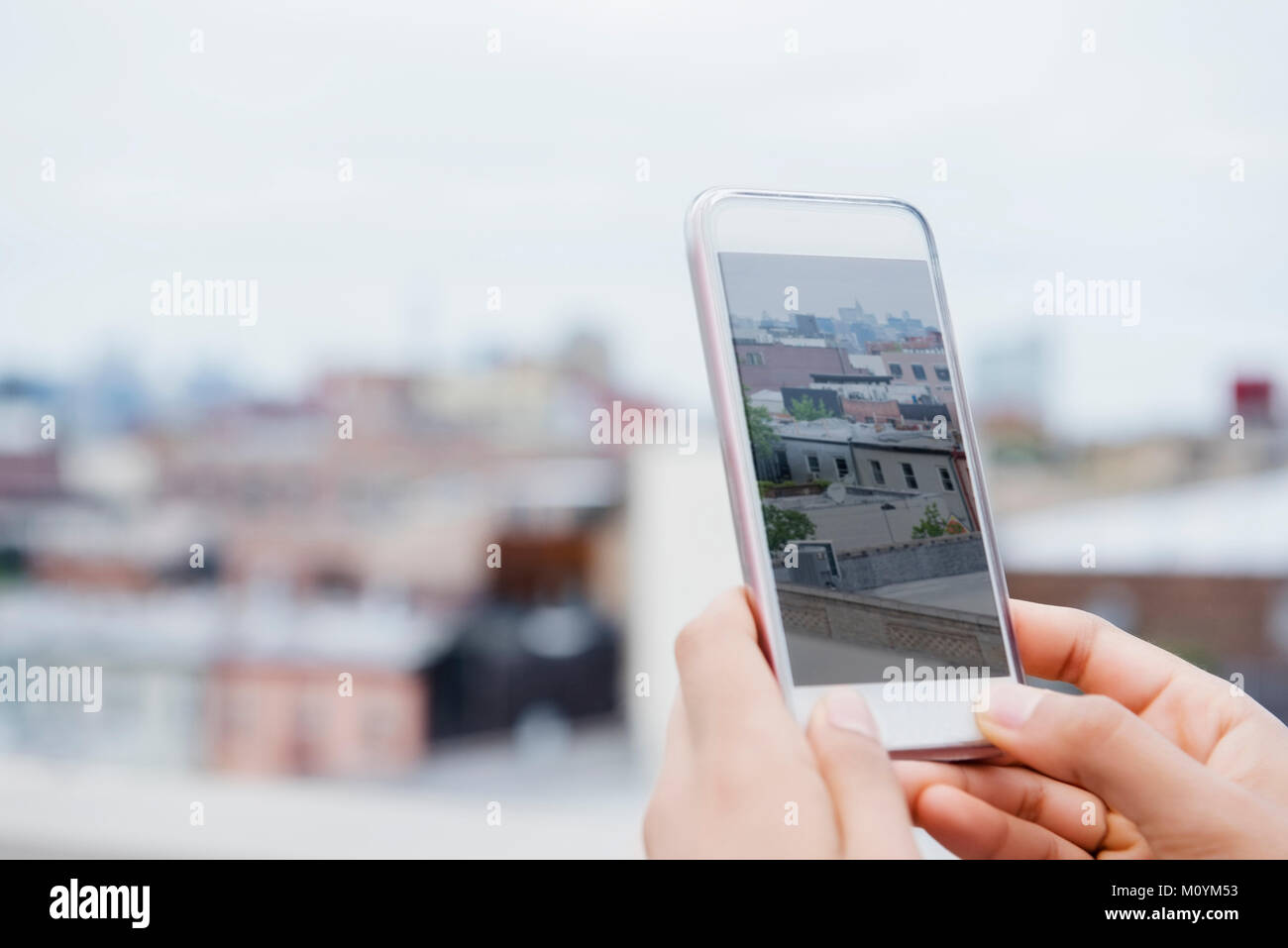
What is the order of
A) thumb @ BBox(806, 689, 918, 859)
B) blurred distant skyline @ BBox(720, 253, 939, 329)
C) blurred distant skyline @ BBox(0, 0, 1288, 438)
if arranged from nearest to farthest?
thumb @ BBox(806, 689, 918, 859) → blurred distant skyline @ BBox(720, 253, 939, 329) → blurred distant skyline @ BBox(0, 0, 1288, 438)

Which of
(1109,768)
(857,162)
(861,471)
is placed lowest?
(1109,768)

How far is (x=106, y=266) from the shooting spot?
366 cm

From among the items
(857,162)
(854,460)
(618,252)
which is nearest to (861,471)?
(854,460)

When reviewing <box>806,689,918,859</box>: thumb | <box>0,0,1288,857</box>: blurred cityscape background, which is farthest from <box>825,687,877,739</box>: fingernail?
<box>0,0,1288,857</box>: blurred cityscape background

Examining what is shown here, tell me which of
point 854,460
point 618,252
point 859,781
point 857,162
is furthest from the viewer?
point 618,252

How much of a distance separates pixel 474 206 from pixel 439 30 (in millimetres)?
1482

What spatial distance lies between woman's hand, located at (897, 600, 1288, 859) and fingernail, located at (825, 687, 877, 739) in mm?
53

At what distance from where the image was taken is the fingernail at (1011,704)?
0.42 meters

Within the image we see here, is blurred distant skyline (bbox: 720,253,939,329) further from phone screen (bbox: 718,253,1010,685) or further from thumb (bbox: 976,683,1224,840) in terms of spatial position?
thumb (bbox: 976,683,1224,840)

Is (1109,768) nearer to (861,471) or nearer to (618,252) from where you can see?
(861,471)

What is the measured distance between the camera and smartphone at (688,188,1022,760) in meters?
0.43

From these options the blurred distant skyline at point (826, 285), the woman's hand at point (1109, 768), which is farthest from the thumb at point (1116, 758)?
the blurred distant skyline at point (826, 285)

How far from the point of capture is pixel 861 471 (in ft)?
1.54

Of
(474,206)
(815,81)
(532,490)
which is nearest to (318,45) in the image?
(474,206)
